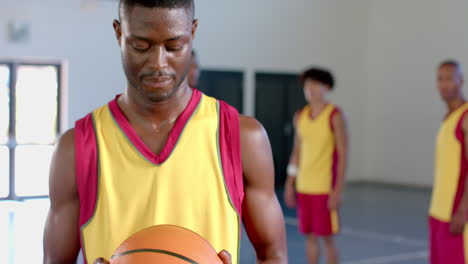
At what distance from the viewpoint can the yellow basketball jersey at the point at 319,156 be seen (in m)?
4.80

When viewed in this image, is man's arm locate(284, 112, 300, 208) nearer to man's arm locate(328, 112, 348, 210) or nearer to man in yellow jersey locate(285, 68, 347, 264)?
man in yellow jersey locate(285, 68, 347, 264)

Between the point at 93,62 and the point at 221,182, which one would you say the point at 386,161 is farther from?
the point at 221,182

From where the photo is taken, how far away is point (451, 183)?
12.3 ft

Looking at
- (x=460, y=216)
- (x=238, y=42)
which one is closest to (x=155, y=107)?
(x=460, y=216)

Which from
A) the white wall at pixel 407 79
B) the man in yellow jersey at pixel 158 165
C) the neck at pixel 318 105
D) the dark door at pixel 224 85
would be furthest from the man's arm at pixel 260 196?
the white wall at pixel 407 79

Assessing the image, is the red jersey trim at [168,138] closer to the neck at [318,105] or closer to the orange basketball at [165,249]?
the orange basketball at [165,249]

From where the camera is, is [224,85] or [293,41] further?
[293,41]

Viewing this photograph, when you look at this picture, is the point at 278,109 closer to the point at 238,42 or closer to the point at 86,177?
the point at 238,42

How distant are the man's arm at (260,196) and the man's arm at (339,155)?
3267 millimetres

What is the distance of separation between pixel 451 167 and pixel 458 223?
34cm

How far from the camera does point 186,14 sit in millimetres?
1359

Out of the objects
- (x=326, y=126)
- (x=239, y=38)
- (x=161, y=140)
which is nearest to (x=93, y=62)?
(x=239, y=38)

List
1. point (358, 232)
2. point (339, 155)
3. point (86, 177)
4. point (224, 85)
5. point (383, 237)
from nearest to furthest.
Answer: point (86, 177), point (339, 155), point (383, 237), point (358, 232), point (224, 85)

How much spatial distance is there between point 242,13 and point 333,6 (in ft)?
6.96
